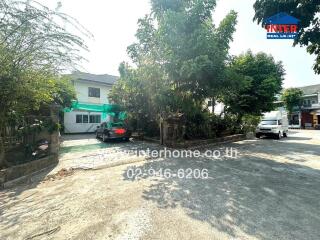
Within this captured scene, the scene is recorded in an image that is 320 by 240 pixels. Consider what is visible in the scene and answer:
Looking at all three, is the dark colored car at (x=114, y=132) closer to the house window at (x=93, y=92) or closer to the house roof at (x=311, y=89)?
the house window at (x=93, y=92)

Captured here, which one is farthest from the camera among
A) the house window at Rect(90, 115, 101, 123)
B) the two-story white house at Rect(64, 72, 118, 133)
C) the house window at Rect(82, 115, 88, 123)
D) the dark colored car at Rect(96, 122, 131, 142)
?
the house window at Rect(90, 115, 101, 123)

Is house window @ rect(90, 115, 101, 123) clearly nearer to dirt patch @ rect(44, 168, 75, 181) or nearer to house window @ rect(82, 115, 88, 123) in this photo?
house window @ rect(82, 115, 88, 123)

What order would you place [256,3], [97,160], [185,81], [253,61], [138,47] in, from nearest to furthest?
[256,3] < [97,160] < [185,81] < [138,47] < [253,61]

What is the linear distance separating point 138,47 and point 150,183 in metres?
7.81

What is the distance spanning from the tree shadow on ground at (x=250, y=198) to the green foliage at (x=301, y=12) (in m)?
4.58

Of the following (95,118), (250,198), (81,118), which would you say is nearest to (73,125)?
(81,118)

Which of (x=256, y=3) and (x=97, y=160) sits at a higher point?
(x=256, y=3)

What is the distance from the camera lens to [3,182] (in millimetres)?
5625

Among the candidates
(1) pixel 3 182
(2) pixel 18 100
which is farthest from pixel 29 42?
(1) pixel 3 182

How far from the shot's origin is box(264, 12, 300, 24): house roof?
7.04 metres

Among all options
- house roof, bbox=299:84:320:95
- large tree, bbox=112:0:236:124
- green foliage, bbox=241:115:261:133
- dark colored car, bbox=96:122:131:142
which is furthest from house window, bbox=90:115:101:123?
house roof, bbox=299:84:320:95

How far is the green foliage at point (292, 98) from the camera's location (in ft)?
117

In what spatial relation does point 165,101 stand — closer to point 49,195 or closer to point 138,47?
point 138,47

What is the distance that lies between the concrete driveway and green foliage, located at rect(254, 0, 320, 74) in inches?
180
